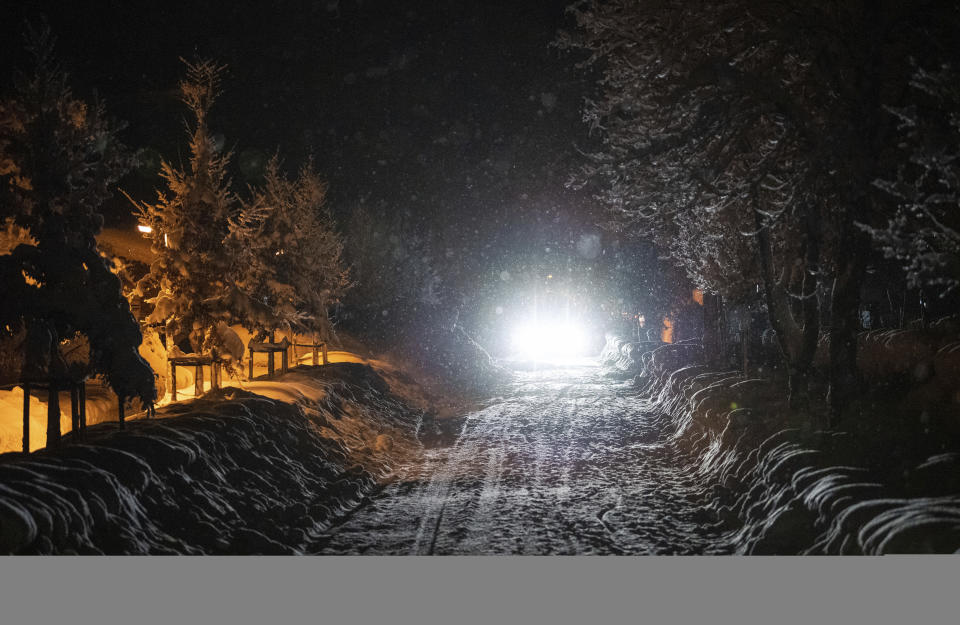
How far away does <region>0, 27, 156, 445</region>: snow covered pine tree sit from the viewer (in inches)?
368

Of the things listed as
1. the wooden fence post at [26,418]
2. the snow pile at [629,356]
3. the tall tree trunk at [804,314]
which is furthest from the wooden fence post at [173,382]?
the snow pile at [629,356]

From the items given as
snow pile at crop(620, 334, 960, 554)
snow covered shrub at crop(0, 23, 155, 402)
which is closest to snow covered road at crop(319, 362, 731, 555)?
snow pile at crop(620, 334, 960, 554)

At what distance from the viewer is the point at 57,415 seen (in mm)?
9430

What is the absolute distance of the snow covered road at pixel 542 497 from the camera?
9.02m

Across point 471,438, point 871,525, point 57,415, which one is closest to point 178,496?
point 57,415

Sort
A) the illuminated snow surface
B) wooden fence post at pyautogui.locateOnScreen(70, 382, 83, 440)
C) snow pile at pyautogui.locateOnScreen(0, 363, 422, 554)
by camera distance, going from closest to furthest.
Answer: snow pile at pyautogui.locateOnScreen(0, 363, 422, 554) → the illuminated snow surface → wooden fence post at pyautogui.locateOnScreen(70, 382, 83, 440)

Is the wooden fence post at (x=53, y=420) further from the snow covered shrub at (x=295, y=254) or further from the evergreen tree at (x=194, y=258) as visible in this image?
the snow covered shrub at (x=295, y=254)

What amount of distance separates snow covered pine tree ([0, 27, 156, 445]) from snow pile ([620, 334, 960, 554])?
8.56 m

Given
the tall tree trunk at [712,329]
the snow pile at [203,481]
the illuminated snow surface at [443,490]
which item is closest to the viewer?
the snow pile at [203,481]

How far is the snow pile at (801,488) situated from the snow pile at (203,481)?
5.76 m

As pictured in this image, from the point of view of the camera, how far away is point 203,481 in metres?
9.73

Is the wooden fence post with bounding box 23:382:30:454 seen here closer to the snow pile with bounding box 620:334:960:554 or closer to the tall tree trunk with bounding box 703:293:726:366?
the snow pile with bounding box 620:334:960:554

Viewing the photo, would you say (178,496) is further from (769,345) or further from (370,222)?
(370,222)

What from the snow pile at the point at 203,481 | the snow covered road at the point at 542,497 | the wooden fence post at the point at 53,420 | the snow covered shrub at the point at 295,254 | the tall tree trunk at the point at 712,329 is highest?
the snow covered shrub at the point at 295,254
